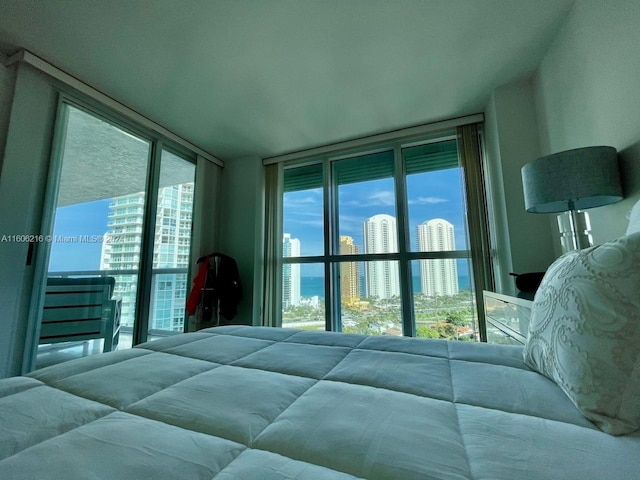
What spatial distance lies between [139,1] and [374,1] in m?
1.41

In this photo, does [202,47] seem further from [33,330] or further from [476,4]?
[33,330]

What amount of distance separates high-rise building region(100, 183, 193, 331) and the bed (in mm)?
2049

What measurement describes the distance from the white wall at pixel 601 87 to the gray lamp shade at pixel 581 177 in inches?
4.1

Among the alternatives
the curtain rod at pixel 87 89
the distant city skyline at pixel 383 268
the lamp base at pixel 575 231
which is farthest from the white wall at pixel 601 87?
the curtain rod at pixel 87 89

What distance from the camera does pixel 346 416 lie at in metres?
0.56

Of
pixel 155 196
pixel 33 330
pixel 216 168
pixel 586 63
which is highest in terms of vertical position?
pixel 216 168

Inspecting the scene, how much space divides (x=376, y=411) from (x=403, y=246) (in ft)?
8.81

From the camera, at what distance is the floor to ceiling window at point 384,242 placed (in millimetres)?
2885

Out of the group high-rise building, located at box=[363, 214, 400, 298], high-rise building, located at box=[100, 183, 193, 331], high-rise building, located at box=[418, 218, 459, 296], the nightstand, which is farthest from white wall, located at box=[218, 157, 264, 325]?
the nightstand

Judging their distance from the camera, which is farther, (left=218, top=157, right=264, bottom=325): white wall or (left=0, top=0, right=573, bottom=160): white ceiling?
(left=218, top=157, right=264, bottom=325): white wall

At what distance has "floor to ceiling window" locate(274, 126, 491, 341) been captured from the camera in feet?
9.46

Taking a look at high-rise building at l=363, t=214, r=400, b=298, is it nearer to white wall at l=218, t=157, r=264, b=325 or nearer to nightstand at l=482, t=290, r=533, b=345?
nightstand at l=482, t=290, r=533, b=345

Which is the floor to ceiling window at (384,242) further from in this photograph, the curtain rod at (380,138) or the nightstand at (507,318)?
the nightstand at (507,318)

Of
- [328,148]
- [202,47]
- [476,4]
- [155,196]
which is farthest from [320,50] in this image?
[155,196]
